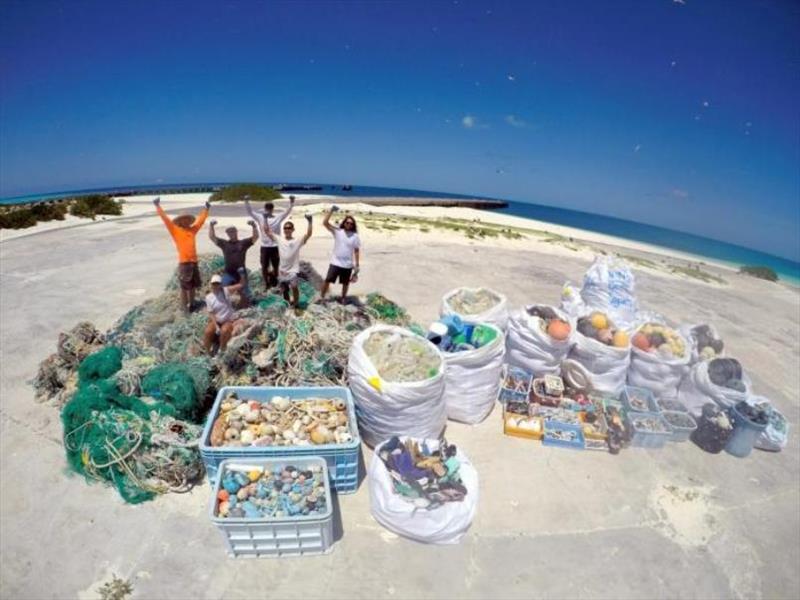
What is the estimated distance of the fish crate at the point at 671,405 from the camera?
4489 mm

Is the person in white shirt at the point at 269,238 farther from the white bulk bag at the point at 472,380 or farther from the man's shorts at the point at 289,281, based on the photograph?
the white bulk bag at the point at 472,380

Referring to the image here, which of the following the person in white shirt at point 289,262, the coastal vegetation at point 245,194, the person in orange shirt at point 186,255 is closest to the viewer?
the person in orange shirt at point 186,255

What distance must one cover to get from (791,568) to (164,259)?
10.5 meters

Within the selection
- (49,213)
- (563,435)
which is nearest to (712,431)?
(563,435)

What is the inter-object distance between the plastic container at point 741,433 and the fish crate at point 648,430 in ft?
2.02

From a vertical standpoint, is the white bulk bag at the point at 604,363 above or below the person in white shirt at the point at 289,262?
below

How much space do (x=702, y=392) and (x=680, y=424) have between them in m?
0.44

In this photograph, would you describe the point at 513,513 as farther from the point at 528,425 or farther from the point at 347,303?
the point at 347,303

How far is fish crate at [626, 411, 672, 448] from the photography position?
408cm

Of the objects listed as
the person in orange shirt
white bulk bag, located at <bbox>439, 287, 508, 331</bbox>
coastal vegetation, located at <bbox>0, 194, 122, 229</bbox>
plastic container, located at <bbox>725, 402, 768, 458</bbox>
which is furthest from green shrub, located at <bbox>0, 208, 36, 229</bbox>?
plastic container, located at <bbox>725, 402, 768, 458</bbox>

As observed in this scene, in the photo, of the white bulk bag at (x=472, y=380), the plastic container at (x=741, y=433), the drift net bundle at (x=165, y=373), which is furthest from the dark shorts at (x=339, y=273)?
the plastic container at (x=741, y=433)

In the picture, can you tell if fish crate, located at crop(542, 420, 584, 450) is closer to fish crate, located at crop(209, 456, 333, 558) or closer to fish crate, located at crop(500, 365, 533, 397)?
fish crate, located at crop(500, 365, 533, 397)

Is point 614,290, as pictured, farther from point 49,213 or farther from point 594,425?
point 49,213

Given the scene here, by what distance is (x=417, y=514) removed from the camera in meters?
2.87
